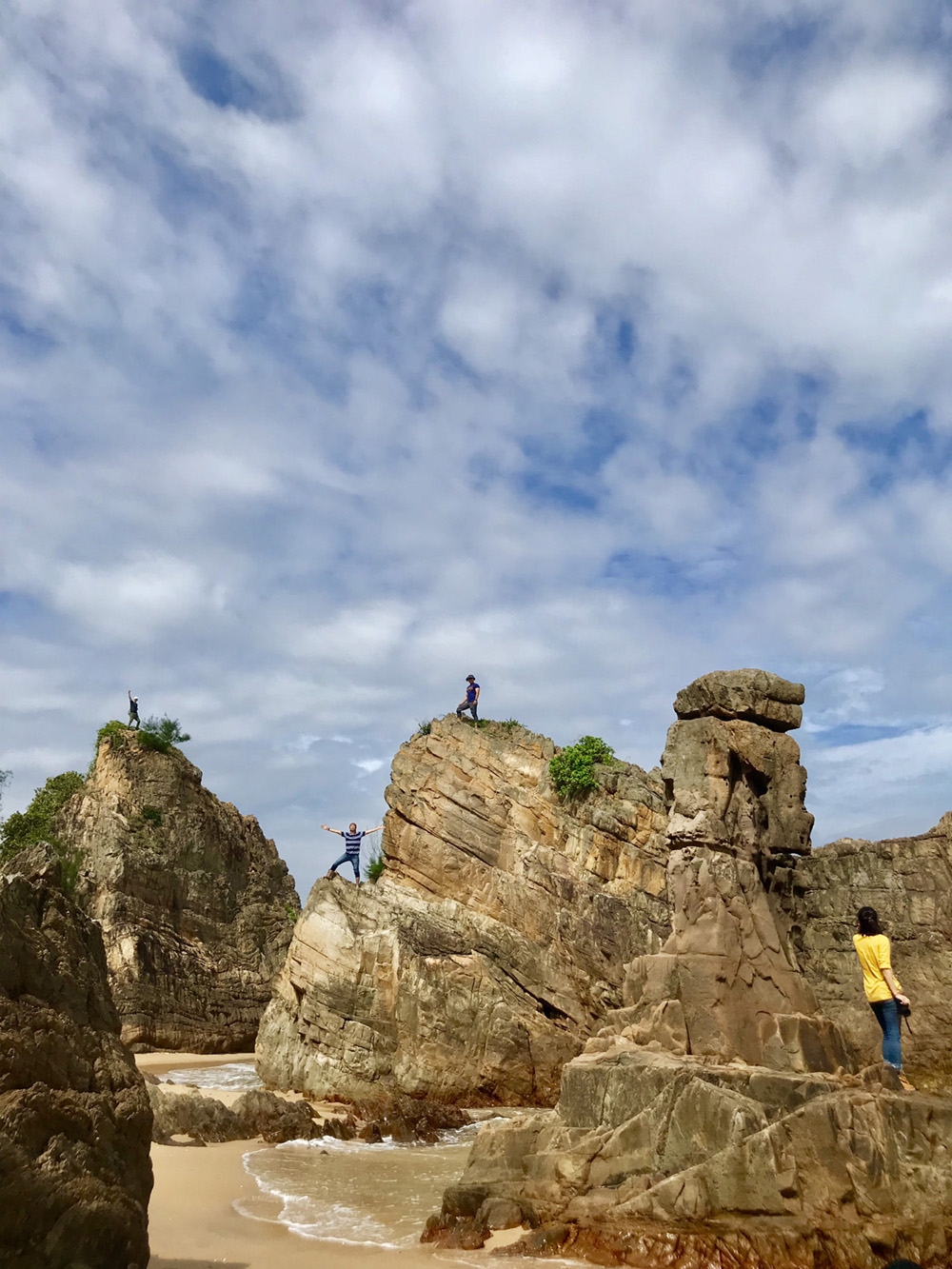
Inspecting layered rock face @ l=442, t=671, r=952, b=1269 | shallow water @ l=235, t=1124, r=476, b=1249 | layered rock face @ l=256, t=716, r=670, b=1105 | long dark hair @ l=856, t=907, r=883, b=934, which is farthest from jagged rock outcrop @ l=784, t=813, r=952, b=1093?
layered rock face @ l=256, t=716, r=670, b=1105

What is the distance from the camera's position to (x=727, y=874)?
1092 centimetres

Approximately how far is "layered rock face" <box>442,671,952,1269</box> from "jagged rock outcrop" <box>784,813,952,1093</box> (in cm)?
31

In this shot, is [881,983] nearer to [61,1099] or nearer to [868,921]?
[868,921]

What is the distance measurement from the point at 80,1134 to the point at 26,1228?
583 millimetres

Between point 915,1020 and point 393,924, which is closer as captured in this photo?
point 915,1020

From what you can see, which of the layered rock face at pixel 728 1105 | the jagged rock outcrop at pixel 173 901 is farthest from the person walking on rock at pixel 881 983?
the jagged rock outcrop at pixel 173 901

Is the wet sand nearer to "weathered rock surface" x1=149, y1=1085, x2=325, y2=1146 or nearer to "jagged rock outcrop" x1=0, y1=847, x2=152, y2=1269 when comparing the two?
"jagged rock outcrop" x1=0, y1=847, x2=152, y2=1269

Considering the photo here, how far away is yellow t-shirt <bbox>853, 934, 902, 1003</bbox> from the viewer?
884 cm

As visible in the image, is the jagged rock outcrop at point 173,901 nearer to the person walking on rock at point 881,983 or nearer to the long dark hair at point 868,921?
the person walking on rock at point 881,983

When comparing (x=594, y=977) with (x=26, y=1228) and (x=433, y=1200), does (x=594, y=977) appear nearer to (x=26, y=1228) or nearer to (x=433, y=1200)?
(x=433, y=1200)


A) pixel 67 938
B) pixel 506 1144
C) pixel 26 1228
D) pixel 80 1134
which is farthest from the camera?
pixel 506 1144

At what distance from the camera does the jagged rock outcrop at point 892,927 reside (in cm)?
1055

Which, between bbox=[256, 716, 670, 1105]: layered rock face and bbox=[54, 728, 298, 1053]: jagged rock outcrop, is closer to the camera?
bbox=[256, 716, 670, 1105]: layered rock face

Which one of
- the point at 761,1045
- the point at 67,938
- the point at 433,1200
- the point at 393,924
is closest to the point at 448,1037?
the point at 393,924
